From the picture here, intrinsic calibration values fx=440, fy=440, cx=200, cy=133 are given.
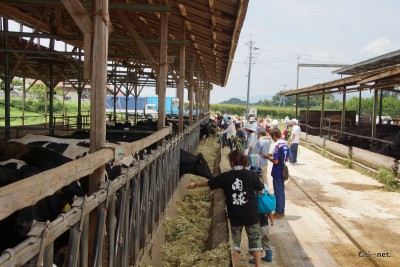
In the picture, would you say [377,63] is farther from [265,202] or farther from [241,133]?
[265,202]

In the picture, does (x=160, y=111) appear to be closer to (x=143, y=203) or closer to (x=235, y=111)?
(x=143, y=203)

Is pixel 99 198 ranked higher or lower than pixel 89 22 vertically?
lower

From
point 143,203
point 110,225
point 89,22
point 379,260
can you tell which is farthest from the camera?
point 379,260

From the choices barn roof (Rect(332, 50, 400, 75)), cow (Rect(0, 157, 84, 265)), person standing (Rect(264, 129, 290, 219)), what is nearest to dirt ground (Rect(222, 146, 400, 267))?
person standing (Rect(264, 129, 290, 219))

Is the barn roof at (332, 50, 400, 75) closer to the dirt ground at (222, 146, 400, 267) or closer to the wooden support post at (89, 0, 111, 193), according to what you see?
the dirt ground at (222, 146, 400, 267)

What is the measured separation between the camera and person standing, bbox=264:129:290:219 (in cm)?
790

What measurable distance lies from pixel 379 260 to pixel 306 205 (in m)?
3.24

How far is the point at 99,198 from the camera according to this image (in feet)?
9.86

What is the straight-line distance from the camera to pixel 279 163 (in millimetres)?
7988

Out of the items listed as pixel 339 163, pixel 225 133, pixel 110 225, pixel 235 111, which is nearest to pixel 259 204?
pixel 110 225

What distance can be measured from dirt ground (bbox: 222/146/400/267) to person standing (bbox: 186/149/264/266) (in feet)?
2.12

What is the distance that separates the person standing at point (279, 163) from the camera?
790cm

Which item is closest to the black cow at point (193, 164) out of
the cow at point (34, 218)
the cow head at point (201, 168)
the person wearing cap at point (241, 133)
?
the cow head at point (201, 168)

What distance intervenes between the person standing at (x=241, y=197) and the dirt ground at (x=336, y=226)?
2.12ft
